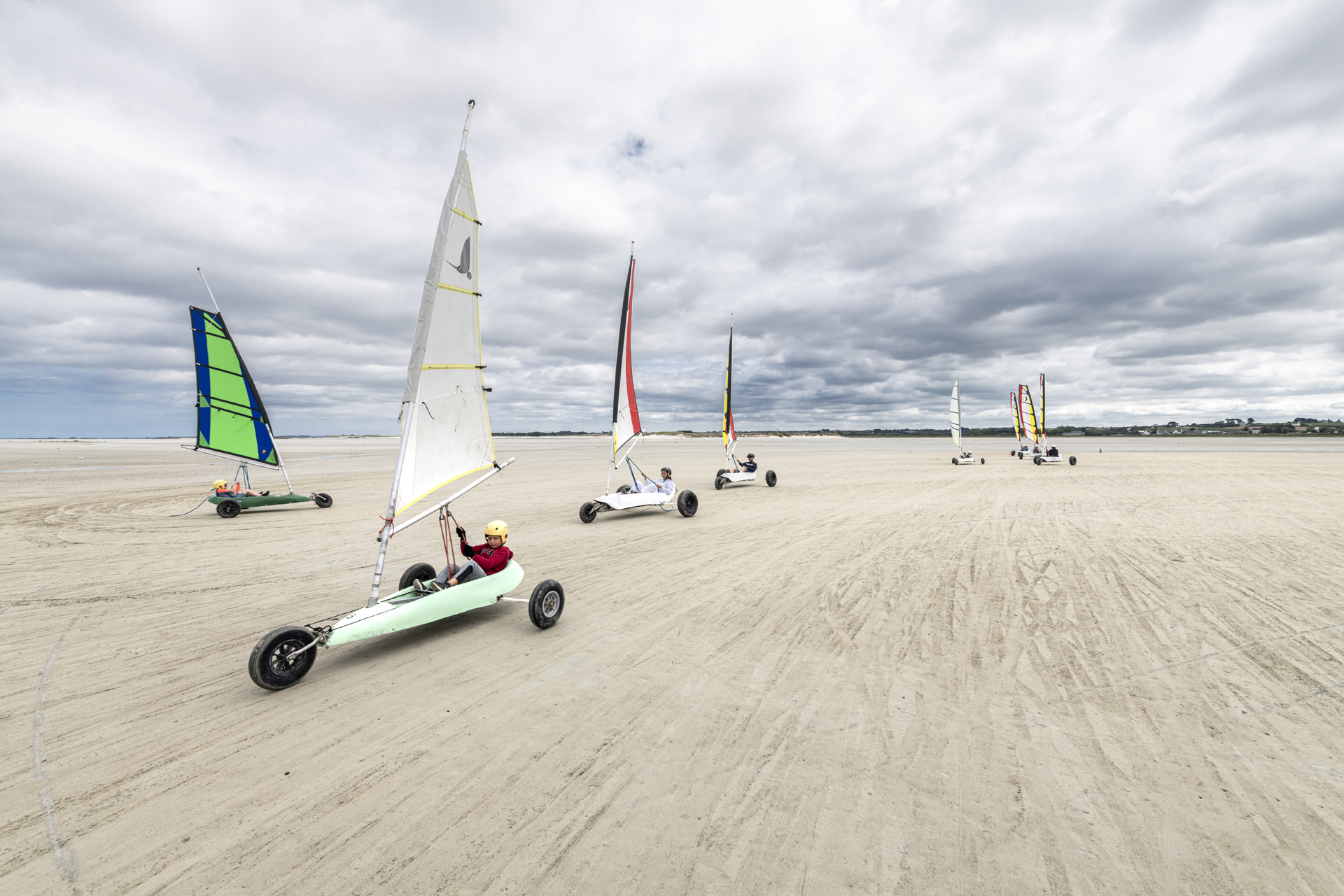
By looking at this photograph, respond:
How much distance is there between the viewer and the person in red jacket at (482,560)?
6008 mm

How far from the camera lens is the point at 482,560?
638 centimetres

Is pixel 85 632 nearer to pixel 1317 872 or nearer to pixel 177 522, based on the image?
pixel 177 522

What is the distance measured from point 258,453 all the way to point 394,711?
15939mm

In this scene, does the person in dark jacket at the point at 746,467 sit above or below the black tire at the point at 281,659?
above

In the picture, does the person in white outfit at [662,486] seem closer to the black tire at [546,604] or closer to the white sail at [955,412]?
the black tire at [546,604]

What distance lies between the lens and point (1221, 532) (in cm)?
1015

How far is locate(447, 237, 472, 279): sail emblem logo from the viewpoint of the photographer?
21.4ft

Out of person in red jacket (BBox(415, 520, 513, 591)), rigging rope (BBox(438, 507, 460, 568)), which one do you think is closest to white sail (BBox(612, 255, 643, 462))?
rigging rope (BBox(438, 507, 460, 568))

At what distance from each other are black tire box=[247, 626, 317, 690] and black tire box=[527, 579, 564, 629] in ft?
6.63

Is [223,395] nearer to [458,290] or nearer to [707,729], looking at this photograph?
[458,290]

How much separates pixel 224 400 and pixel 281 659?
14.9 meters

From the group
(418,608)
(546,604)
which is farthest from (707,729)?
(418,608)

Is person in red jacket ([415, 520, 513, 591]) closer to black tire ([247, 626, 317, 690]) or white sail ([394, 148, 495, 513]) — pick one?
white sail ([394, 148, 495, 513])

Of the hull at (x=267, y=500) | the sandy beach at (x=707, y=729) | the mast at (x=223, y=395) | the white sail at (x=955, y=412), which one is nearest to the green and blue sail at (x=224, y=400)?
the mast at (x=223, y=395)
